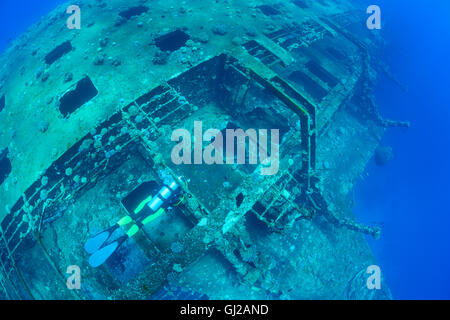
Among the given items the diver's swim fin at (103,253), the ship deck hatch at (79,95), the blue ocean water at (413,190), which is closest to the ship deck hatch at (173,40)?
the ship deck hatch at (79,95)

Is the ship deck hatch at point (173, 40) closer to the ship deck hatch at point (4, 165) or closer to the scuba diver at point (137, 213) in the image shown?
the scuba diver at point (137, 213)

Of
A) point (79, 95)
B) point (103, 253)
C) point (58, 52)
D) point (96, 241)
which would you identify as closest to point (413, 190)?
point (103, 253)

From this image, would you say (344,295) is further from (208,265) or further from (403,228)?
(403,228)

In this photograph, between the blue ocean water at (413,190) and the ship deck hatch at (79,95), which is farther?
the blue ocean water at (413,190)

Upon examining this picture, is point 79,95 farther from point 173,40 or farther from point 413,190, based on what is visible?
point 413,190

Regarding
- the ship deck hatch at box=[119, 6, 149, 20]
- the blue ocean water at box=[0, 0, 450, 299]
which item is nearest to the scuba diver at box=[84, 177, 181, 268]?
the ship deck hatch at box=[119, 6, 149, 20]

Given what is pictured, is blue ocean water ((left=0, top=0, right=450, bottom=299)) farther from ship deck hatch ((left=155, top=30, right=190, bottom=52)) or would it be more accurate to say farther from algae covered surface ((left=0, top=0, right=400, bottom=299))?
ship deck hatch ((left=155, top=30, right=190, bottom=52))

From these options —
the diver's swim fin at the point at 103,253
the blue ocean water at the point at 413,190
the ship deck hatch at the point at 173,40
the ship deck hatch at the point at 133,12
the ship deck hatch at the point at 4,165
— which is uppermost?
the ship deck hatch at the point at 133,12
